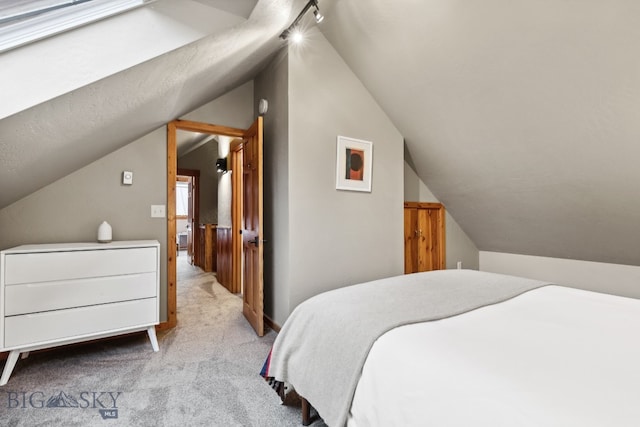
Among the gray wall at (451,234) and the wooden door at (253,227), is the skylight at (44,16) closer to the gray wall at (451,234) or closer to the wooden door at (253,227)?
the wooden door at (253,227)

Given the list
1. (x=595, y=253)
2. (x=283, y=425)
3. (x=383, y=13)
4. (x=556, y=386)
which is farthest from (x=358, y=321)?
(x=595, y=253)

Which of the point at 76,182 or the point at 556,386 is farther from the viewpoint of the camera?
the point at 76,182

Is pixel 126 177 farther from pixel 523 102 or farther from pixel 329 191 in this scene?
pixel 523 102

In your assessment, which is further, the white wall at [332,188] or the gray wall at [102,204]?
the white wall at [332,188]

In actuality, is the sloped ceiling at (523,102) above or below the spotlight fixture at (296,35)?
below

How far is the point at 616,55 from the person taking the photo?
1747mm

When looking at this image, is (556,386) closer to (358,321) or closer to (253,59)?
(358,321)

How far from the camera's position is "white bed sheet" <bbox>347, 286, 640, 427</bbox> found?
2.38 feet

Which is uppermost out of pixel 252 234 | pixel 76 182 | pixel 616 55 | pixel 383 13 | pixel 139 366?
pixel 383 13

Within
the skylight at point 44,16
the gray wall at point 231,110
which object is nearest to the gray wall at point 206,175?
the gray wall at point 231,110

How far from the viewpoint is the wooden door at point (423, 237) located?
389cm

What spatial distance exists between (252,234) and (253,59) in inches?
63.8

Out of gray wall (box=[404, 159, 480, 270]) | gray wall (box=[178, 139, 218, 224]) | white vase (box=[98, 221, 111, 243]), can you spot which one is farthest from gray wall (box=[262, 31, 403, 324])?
gray wall (box=[178, 139, 218, 224])

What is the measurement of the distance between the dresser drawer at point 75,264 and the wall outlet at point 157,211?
0.59 m
